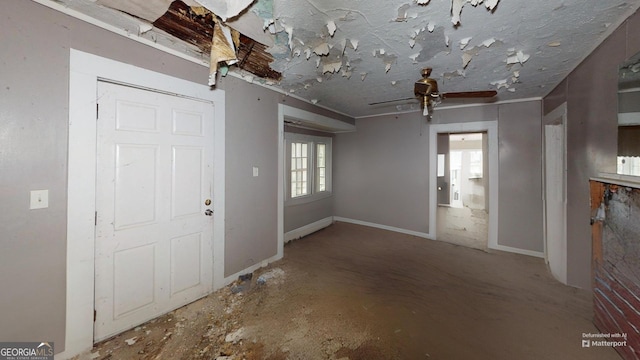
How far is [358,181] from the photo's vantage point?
16.0ft

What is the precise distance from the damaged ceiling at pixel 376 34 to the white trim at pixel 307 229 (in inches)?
102

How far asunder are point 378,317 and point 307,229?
2.55m

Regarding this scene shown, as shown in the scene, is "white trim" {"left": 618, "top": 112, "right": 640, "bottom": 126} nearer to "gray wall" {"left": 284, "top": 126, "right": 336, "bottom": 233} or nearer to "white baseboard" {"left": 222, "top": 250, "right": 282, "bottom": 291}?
"white baseboard" {"left": 222, "top": 250, "right": 282, "bottom": 291}

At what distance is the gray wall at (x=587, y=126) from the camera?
161 centimetres

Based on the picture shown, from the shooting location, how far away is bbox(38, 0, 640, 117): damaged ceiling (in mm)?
1371

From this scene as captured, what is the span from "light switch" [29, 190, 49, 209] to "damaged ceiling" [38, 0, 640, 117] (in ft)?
3.90

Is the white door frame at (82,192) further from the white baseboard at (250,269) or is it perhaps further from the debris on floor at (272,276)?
the debris on floor at (272,276)

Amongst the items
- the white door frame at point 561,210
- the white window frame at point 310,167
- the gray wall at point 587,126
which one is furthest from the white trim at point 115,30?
the white door frame at point 561,210

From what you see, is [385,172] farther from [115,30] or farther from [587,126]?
[115,30]

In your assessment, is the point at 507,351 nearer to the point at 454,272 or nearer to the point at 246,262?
the point at 454,272

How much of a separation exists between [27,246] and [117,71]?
1291mm

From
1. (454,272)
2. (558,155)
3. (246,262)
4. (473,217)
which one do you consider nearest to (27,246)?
(246,262)

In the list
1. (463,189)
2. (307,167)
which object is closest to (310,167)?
(307,167)

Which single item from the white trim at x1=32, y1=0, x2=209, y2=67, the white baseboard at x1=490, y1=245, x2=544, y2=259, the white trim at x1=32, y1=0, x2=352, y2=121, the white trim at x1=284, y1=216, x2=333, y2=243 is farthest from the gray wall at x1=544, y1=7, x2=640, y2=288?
the white trim at x1=284, y1=216, x2=333, y2=243
